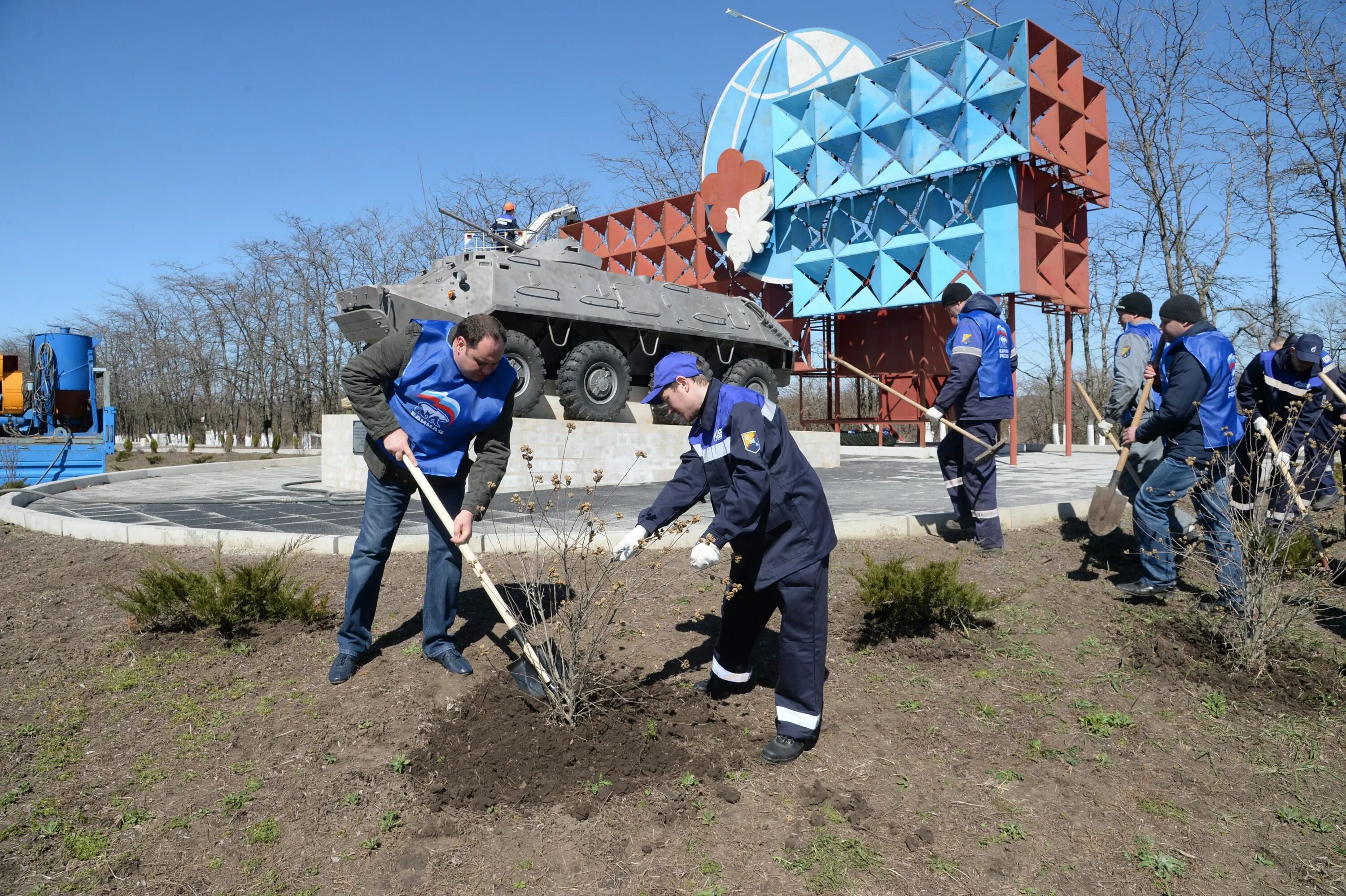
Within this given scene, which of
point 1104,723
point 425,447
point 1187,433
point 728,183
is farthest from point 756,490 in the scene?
point 728,183

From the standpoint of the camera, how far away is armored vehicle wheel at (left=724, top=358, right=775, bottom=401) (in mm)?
13297

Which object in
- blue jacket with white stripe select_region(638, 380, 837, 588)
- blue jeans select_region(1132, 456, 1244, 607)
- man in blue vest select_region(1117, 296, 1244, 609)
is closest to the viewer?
blue jacket with white stripe select_region(638, 380, 837, 588)

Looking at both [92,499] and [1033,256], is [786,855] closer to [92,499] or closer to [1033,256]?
[92,499]

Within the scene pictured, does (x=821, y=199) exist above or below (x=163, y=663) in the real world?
above

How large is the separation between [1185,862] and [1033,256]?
1276cm

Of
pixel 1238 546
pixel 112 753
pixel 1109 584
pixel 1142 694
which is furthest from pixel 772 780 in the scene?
pixel 1109 584

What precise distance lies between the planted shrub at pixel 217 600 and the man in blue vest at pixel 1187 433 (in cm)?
437

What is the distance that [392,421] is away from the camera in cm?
353

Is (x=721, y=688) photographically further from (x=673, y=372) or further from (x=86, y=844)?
(x=86, y=844)

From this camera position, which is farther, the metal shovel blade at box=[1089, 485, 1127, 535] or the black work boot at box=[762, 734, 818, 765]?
the metal shovel blade at box=[1089, 485, 1127, 535]

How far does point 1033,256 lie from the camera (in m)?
13.6

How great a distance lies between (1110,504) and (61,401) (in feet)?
51.3

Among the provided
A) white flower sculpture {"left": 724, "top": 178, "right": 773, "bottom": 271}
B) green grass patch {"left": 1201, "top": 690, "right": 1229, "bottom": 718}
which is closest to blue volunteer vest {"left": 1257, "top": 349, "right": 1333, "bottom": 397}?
green grass patch {"left": 1201, "top": 690, "right": 1229, "bottom": 718}

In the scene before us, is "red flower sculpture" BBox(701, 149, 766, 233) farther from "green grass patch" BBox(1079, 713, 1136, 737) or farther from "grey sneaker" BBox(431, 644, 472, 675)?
"green grass patch" BBox(1079, 713, 1136, 737)
